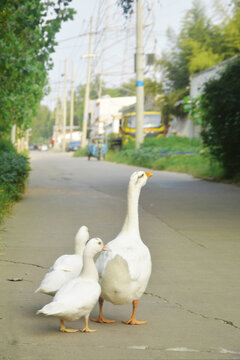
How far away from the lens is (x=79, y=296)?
482cm

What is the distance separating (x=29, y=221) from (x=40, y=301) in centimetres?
538

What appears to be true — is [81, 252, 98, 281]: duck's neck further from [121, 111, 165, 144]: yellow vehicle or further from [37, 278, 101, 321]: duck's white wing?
[121, 111, 165, 144]: yellow vehicle

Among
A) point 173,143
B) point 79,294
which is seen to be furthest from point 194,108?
point 79,294

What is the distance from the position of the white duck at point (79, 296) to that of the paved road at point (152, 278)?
7.7 inches

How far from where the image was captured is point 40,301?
5.98 m

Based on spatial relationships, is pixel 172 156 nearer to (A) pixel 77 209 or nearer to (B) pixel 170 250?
(A) pixel 77 209

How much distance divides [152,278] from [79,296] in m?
2.34

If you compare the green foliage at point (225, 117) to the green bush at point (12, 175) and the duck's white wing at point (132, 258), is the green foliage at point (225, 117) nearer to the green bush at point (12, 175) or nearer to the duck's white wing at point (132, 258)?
the green bush at point (12, 175)

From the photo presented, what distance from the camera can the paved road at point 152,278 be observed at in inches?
187

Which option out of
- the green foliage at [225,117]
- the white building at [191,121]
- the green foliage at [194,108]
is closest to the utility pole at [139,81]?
the white building at [191,121]

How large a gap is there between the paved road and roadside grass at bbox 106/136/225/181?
25.6ft

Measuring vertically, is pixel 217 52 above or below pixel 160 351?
above

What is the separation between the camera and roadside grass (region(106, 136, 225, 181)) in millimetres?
23181

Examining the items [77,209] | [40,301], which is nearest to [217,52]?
[77,209]
